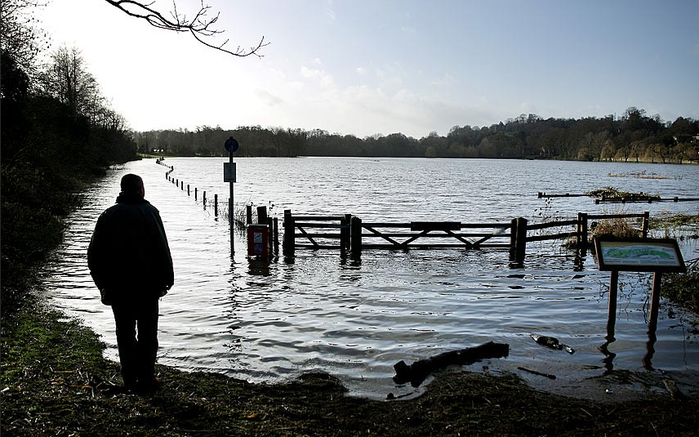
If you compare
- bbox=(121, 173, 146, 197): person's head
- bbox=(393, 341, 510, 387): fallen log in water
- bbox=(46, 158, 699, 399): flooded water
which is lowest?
bbox=(46, 158, 699, 399): flooded water

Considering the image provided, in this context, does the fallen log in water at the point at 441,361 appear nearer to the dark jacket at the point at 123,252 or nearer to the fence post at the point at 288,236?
the dark jacket at the point at 123,252

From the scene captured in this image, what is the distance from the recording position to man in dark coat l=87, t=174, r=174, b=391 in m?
5.82

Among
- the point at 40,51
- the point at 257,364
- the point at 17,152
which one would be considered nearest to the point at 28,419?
the point at 257,364

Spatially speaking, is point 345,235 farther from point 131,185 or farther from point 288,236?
point 131,185

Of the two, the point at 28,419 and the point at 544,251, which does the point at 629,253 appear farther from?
the point at 544,251

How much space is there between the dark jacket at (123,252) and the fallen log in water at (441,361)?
3.21 m

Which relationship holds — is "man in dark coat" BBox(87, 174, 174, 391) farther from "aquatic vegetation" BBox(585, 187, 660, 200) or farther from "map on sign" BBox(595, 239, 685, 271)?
"aquatic vegetation" BBox(585, 187, 660, 200)

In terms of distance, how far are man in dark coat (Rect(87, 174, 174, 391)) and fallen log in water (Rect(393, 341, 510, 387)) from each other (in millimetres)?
2929

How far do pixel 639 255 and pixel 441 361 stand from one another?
12.7 ft

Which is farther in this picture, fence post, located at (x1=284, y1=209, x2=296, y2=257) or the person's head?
fence post, located at (x1=284, y1=209, x2=296, y2=257)

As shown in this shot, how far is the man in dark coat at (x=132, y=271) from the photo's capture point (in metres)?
5.82

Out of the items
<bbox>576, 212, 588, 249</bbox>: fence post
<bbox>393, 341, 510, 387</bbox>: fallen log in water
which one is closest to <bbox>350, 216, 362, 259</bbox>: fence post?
<bbox>576, 212, 588, 249</bbox>: fence post

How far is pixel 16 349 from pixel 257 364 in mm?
3095

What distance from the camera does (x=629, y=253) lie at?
343 inches
